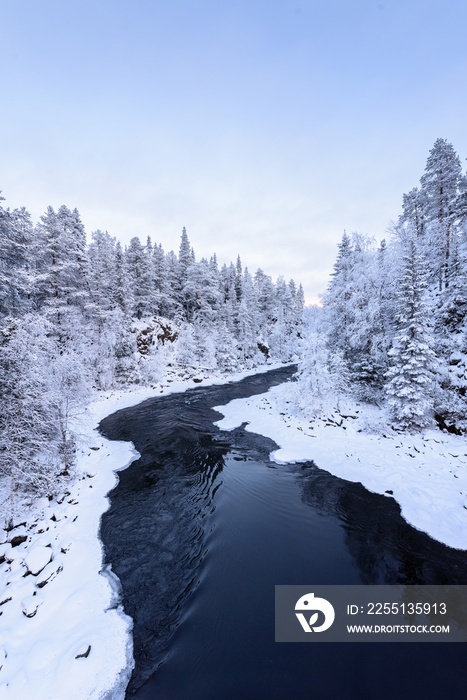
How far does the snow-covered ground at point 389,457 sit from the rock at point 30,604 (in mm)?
11604

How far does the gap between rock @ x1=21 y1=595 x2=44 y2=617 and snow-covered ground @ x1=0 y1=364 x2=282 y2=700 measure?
0.8 inches

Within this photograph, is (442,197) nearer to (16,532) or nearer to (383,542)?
(383,542)

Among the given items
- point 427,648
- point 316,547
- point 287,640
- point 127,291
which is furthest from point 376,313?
point 127,291

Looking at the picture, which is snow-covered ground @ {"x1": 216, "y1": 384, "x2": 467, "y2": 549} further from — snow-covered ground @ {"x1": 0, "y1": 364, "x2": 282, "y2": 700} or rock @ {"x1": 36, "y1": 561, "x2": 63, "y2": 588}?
rock @ {"x1": 36, "y1": 561, "x2": 63, "y2": 588}

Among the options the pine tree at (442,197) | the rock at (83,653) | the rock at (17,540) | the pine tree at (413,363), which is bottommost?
the rock at (83,653)

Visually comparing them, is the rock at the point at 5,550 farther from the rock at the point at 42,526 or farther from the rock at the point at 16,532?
the rock at the point at 42,526

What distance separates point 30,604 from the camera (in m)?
6.33

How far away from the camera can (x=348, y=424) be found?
57.6 ft

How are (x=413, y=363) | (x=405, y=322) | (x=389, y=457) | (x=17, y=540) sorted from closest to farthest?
1. (x=17, y=540)
2. (x=389, y=457)
3. (x=413, y=363)
4. (x=405, y=322)

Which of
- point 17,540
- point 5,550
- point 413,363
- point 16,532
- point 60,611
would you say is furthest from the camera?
point 413,363

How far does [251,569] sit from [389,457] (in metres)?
9.28

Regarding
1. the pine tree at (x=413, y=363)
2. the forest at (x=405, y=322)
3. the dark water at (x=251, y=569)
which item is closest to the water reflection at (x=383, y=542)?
the dark water at (x=251, y=569)

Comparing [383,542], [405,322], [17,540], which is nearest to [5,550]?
[17,540]

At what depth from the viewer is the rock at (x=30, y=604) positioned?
6.23 m
